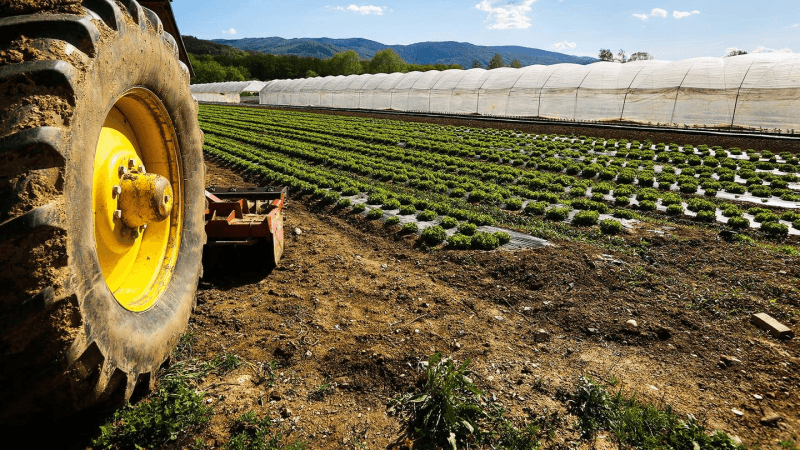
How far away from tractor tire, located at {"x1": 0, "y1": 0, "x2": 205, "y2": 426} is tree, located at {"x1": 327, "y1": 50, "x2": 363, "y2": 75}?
117019 mm

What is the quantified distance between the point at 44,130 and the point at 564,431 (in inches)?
159

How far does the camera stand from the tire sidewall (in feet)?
7.38

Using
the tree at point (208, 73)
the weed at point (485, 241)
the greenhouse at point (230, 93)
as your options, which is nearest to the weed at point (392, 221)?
the weed at point (485, 241)

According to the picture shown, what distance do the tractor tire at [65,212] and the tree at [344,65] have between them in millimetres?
117019

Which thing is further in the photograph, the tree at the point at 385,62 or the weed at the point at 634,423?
the tree at the point at 385,62

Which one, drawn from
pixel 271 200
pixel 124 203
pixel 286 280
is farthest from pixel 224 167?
pixel 124 203

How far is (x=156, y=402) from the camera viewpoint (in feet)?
11.1

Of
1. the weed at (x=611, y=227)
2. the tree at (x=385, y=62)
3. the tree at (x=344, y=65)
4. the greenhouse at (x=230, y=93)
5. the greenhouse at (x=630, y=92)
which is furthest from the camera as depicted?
the tree at (x=385, y=62)

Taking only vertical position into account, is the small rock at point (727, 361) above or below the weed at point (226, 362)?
below

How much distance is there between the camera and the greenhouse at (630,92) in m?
24.1

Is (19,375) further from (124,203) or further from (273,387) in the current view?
(273,387)

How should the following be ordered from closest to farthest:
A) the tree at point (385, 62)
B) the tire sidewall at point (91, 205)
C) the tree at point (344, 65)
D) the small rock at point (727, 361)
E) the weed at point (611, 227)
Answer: the tire sidewall at point (91, 205), the small rock at point (727, 361), the weed at point (611, 227), the tree at point (344, 65), the tree at point (385, 62)

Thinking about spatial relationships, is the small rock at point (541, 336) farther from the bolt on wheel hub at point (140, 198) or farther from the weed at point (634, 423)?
the bolt on wheel hub at point (140, 198)

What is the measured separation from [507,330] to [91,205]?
437cm
